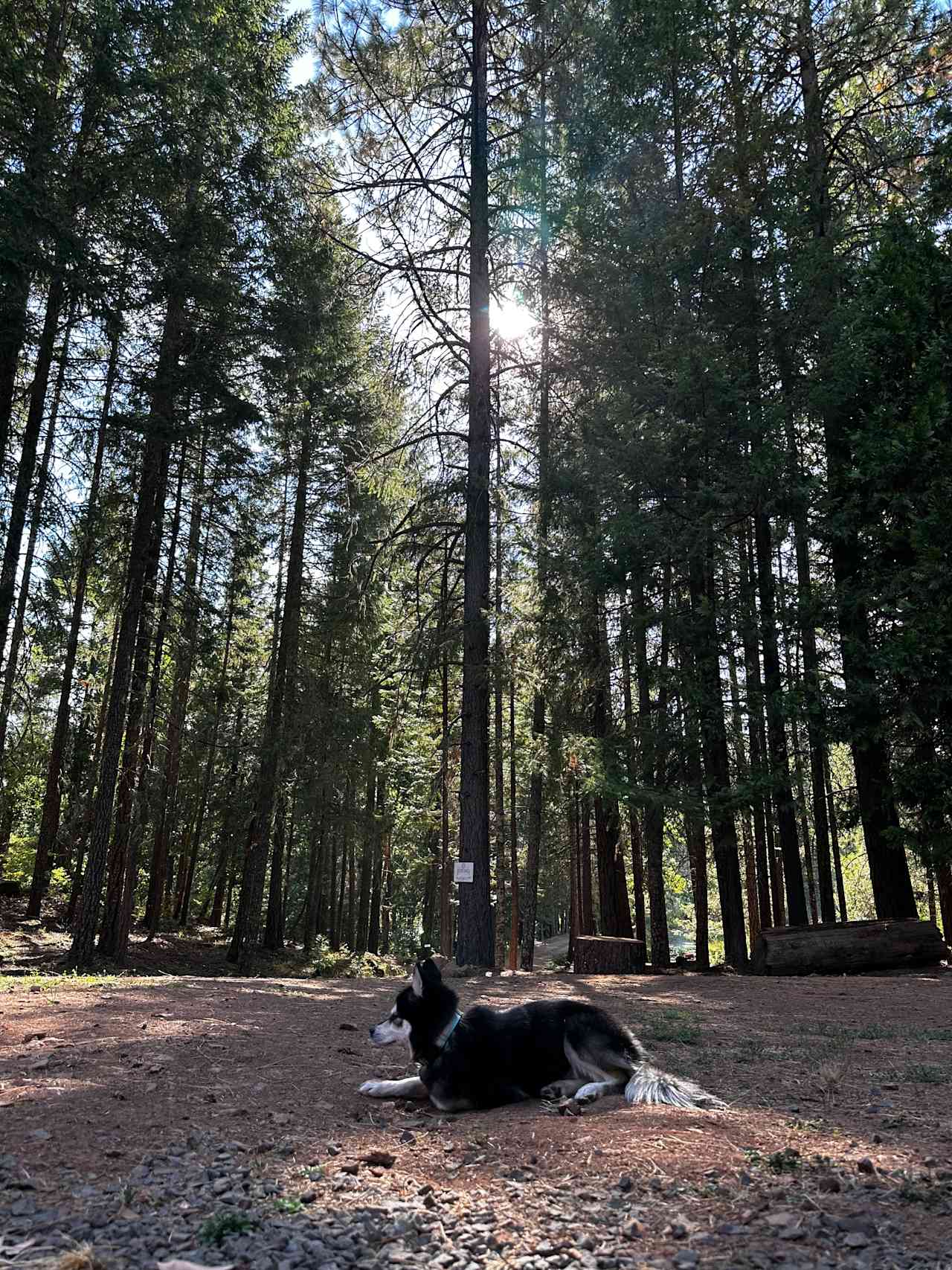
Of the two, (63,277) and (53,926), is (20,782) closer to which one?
(53,926)

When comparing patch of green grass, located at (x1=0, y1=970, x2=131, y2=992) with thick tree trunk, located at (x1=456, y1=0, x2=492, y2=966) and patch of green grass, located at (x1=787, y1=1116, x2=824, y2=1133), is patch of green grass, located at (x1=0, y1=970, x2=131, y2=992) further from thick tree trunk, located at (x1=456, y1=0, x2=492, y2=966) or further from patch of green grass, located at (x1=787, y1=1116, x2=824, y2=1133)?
patch of green grass, located at (x1=787, y1=1116, x2=824, y2=1133)

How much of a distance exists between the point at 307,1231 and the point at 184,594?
1589 centimetres

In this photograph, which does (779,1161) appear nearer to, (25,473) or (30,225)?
(25,473)

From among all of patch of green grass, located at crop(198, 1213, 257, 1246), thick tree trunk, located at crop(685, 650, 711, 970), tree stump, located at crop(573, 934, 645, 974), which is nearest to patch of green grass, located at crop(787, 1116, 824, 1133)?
patch of green grass, located at crop(198, 1213, 257, 1246)

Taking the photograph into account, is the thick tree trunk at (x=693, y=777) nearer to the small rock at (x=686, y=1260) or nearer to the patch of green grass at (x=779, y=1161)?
the patch of green grass at (x=779, y=1161)

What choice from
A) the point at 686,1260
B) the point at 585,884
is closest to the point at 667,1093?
the point at 686,1260

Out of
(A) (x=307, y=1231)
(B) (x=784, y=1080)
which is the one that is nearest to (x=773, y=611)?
(B) (x=784, y=1080)

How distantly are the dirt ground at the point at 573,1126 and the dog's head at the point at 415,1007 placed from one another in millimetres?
380

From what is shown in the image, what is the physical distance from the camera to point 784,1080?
17.4ft

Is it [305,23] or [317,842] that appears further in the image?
[317,842]

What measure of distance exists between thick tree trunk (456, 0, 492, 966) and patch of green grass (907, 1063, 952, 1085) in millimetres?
8481

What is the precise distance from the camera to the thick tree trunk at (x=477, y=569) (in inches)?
538

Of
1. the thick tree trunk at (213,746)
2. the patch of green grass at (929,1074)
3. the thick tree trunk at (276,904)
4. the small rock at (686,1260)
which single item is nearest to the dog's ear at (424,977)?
the small rock at (686,1260)

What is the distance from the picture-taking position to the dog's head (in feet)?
16.1
